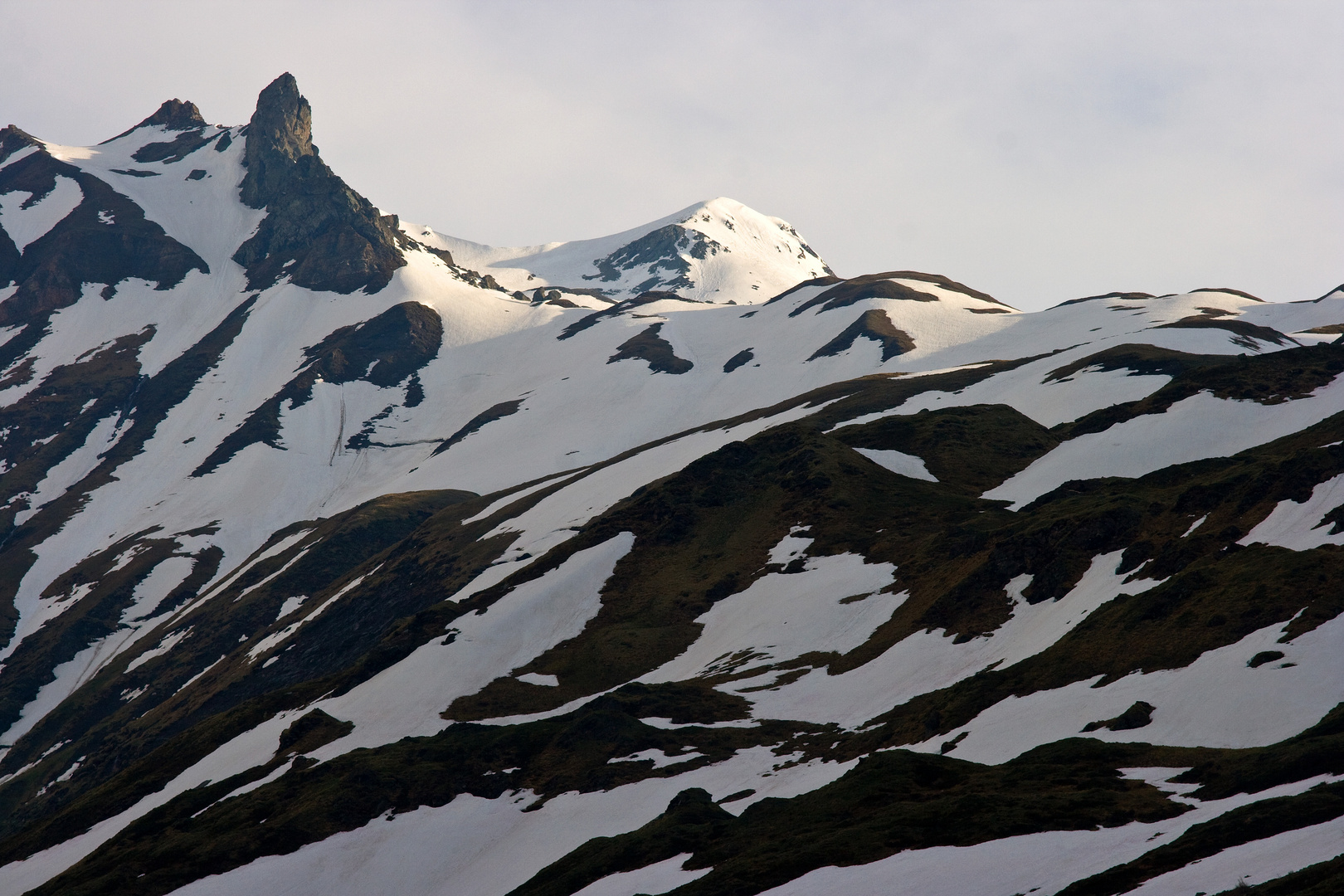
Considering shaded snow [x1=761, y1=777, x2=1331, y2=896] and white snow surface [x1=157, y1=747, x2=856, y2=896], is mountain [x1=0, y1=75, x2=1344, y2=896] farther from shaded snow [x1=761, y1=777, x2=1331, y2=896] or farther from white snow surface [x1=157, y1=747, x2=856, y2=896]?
white snow surface [x1=157, y1=747, x2=856, y2=896]

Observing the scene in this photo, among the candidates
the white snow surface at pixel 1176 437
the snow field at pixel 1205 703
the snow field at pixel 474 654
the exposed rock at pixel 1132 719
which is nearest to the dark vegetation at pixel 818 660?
the exposed rock at pixel 1132 719

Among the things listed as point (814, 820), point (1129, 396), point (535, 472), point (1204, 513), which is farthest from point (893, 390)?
point (814, 820)

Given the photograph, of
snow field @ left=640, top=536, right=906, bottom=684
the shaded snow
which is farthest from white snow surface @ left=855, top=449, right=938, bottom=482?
the shaded snow

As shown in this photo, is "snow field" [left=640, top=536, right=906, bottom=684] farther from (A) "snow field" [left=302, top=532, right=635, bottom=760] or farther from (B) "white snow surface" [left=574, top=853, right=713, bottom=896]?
(B) "white snow surface" [left=574, top=853, right=713, bottom=896]

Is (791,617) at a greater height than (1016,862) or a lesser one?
greater

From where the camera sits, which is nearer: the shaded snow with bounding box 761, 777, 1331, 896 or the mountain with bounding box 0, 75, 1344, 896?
the shaded snow with bounding box 761, 777, 1331, 896

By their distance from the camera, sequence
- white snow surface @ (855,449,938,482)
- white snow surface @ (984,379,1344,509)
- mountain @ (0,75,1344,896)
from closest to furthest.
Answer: mountain @ (0,75,1344,896) → white snow surface @ (984,379,1344,509) → white snow surface @ (855,449,938,482)

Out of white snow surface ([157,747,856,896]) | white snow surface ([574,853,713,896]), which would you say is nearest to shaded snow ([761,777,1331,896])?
white snow surface ([574,853,713,896])

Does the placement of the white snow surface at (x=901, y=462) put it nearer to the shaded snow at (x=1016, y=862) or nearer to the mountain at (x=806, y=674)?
the mountain at (x=806, y=674)

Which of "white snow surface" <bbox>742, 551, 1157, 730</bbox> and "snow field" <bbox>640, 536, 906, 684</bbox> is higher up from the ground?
"snow field" <bbox>640, 536, 906, 684</bbox>

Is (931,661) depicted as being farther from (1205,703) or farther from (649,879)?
(649,879)

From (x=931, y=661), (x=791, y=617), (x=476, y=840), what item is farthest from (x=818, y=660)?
(x=476, y=840)

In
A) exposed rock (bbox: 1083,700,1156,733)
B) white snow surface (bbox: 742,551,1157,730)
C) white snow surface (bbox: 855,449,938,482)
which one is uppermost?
white snow surface (bbox: 855,449,938,482)

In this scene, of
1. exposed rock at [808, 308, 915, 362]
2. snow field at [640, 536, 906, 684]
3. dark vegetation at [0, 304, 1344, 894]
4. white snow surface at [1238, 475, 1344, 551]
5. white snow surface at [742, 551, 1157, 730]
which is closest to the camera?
dark vegetation at [0, 304, 1344, 894]
